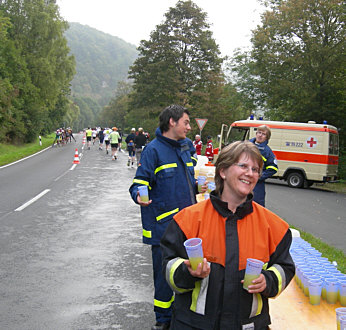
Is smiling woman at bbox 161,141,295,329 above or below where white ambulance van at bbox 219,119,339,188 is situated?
above

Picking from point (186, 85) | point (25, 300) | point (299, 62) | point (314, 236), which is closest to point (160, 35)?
point (186, 85)

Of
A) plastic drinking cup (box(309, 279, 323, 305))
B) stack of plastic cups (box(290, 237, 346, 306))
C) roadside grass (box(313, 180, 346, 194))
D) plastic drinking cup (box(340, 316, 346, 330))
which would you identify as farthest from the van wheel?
plastic drinking cup (box(340, 316, 346, 330))

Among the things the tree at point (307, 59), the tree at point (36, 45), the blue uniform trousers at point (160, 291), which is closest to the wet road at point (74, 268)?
the blue uniform trousers at point (160, 291)

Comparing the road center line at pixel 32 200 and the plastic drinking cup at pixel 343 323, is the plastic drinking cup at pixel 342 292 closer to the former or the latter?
the plastic drinking cup at pixel 343 323

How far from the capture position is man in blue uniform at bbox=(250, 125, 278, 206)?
6.59m

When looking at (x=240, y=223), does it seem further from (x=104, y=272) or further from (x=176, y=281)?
(x=104, y=272)

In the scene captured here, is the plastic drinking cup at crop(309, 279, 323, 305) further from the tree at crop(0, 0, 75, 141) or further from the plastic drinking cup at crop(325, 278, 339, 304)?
the tree at crop(0, 0, 75, 141)

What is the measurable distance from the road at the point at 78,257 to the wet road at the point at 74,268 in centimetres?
1

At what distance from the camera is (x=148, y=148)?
423 centimetres

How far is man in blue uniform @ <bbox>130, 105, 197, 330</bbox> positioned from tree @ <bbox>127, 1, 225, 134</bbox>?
4741cm

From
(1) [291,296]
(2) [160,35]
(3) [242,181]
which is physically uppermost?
(2) [160,35]

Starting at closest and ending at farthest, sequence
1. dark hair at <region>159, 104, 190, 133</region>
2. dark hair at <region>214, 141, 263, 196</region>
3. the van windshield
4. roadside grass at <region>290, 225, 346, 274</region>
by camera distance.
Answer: dark hair at <region>214, 141, 263, 196</region> < dark hair at <region>159, 104, 190, 133</region> < roadside grass at <region>290, 225, 346, 274</region> < the van windshield

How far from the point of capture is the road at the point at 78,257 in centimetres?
480

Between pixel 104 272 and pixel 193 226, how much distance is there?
4145mm
